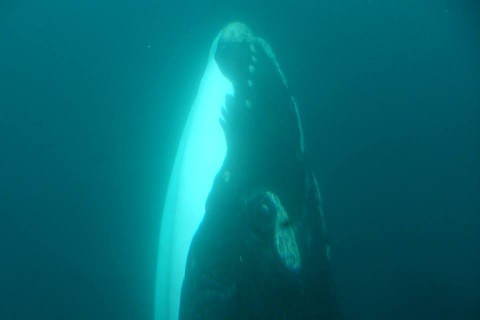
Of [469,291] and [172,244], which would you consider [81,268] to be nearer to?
[172,244]

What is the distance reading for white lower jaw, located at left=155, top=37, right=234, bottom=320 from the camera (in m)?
3.97

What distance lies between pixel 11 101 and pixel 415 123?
7946 mm

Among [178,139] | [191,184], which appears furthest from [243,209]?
[178,139]

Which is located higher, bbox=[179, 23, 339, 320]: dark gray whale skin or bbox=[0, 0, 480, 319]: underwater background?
bbox=[0, 0, 480, 319]: underwater background

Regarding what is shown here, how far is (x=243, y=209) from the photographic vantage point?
3.77 m

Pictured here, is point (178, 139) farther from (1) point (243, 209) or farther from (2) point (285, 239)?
(2) point (285, 239)

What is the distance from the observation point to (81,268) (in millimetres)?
Result: 6844

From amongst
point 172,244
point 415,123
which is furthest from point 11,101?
→ point 415,123

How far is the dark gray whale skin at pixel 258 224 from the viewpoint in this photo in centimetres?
365

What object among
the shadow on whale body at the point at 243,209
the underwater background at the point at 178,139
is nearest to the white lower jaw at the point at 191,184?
the shadow on whale body at the point at 243,209

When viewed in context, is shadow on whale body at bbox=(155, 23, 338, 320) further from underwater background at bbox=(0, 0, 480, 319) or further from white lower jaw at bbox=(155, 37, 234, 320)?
underwater background at bbox=(0, 0, 480, 319)

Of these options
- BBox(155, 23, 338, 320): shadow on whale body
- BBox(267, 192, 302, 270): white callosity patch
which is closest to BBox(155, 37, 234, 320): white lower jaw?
BBox(155, 23, 338, 320): shadow on whale body

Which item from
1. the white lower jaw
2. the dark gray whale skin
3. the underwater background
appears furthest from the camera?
the underwater background

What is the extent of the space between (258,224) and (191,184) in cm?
80
